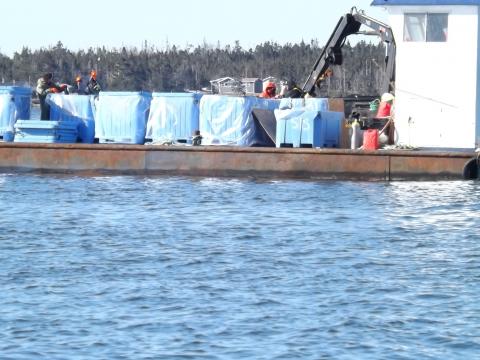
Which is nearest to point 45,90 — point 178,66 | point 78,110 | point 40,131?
point 78,110

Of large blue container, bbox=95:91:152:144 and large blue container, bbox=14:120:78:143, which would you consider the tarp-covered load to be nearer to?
large blue container, bbox=95:91:152:144

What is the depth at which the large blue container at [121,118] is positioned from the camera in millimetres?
33188

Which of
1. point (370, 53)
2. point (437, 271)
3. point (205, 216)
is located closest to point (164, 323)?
point (437, 271)

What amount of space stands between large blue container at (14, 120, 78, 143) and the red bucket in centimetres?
724

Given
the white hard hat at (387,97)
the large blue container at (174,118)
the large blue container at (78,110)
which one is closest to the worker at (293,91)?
the large blue container at (174,118)

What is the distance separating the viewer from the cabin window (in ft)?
103

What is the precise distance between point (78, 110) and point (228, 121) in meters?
3.91

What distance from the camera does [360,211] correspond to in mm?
27000

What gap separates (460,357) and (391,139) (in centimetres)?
1740

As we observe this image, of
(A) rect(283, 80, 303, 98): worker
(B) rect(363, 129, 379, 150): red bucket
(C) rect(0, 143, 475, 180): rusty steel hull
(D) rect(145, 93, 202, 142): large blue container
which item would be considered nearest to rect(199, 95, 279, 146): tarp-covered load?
(D) rect(145, 93, 202, 142): large blue container

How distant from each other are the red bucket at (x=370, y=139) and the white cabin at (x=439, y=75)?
93cm

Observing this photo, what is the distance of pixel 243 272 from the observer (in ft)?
64.8

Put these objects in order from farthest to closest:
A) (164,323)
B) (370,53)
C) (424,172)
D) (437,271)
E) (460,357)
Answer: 1. (370,53)
2. (424,172)
3. (437,271)
4. (164,323)
5. (460,357)

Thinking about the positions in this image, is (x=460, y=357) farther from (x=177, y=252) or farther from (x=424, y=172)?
(x=424, y=172)
